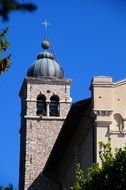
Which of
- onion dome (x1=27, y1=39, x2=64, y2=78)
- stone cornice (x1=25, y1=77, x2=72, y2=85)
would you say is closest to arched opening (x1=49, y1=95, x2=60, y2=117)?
stone cornice (x1=25, y1=77, x2=72, y2=85)

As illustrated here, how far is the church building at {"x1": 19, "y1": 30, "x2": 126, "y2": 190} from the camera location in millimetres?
17172

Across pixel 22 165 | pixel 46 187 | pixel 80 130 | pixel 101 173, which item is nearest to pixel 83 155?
pixel 80 130

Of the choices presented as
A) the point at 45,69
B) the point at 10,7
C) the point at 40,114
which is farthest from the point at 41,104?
the point at 10,7

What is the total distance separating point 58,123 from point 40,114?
1.44 metres

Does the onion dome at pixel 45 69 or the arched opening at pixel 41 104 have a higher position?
the onion dome at pixel 45 69

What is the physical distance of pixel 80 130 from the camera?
20078 millimetres

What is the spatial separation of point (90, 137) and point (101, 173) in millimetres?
6483

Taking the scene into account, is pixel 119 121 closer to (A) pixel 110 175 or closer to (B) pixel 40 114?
(A) pixel 110 175

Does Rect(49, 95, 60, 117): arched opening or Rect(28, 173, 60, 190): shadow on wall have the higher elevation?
Rect(49, 95, 60, 117): arched opening

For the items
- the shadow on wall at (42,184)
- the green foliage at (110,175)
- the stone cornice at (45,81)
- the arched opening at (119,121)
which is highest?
the stone cornice at (45,81)

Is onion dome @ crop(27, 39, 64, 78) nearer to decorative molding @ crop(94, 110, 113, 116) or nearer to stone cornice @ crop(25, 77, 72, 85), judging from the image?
stone cornice @ crop(25, 77, 72, 85)

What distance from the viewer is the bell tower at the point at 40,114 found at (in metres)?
37.9

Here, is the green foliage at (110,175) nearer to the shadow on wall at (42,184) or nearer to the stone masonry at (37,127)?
the stone masonry at (37,127)

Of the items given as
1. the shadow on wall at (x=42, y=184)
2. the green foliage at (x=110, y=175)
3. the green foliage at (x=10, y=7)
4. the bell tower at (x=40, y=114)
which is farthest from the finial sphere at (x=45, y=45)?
the green foliage at (x=10, y=7)
